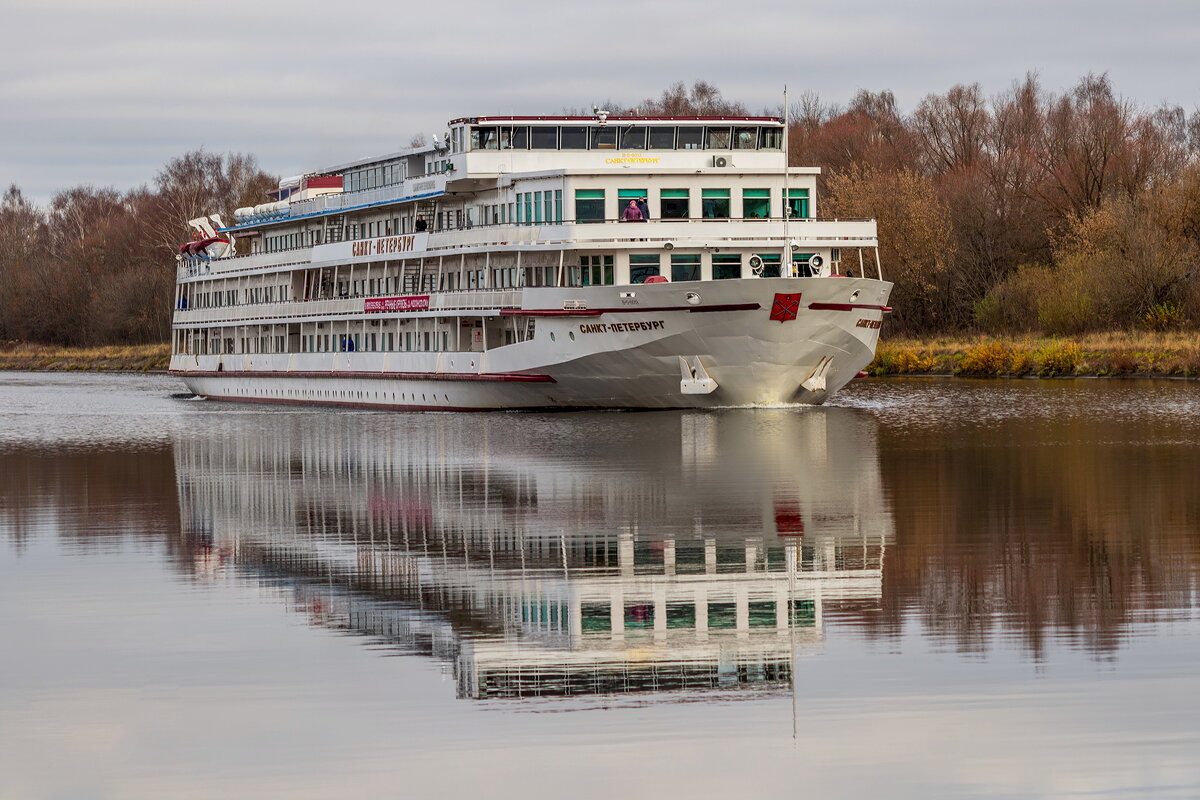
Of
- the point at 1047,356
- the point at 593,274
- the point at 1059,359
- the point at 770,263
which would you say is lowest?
the point at 1059,359

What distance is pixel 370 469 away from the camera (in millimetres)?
29750

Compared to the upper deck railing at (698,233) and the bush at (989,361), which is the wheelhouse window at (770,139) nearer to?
the upper deck railing at (698,233)

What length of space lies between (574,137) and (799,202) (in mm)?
6987

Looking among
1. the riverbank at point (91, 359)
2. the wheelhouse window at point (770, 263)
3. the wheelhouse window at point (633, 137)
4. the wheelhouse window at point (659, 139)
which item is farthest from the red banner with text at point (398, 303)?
the riverbank at point (91, 359)

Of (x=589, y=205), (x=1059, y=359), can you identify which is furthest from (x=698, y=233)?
(x=1059, y=359)

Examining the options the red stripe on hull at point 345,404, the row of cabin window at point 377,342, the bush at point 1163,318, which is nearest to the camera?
the red stripe on hull at point 345,404

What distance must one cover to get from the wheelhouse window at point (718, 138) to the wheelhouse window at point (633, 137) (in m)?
1.82

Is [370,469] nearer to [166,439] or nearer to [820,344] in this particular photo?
[166,439]

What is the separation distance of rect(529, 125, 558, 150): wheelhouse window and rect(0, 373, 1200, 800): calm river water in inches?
954

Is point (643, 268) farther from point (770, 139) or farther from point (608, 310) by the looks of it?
point (770, 139)

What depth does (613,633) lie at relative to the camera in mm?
13289

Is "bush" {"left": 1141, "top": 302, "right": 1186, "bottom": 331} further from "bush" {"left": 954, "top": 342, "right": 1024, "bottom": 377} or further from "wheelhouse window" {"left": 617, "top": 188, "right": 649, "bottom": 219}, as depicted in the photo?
"wheelhouse window" {"left": 617, "top": 188, "right": 649, "bottom": 219}

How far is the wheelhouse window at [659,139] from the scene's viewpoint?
49312 millimetres

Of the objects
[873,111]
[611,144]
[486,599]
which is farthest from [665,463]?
[873,111]
